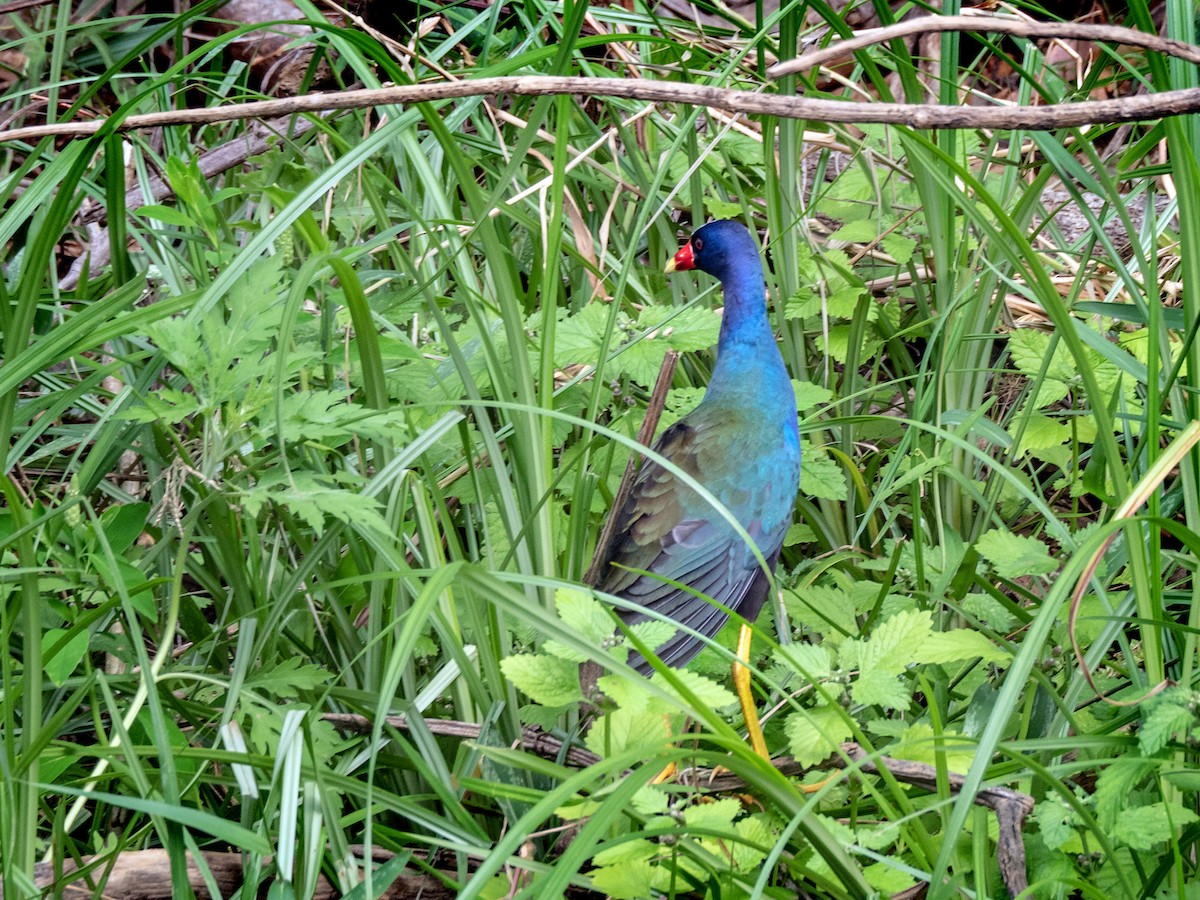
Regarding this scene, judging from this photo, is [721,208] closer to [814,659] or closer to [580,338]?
[580,338]

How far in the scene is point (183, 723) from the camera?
2248 mm

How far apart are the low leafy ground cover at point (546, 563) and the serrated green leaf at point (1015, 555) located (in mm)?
15

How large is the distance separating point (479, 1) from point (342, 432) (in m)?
3.37

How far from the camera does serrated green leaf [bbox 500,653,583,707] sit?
5.48ft

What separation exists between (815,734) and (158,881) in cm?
102

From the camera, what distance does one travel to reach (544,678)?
1.69 meters

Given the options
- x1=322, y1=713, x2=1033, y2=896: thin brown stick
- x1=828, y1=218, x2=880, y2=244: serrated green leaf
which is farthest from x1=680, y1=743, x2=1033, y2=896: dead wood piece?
x1=828, y1=218, x2=880, y2=244: serrated green leaf

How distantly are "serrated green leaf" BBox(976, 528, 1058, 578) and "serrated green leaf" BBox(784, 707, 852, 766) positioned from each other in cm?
45

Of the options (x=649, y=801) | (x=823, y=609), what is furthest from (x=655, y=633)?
(x=823, y=609)

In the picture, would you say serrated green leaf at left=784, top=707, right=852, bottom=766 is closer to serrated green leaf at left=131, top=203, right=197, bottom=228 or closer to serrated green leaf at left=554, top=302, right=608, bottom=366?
serrated green leaf at left=554, top=302, right=608, bottom=366

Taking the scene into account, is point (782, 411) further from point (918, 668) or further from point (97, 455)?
point (97, 455)

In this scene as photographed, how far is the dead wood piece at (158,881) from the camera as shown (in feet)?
5.80

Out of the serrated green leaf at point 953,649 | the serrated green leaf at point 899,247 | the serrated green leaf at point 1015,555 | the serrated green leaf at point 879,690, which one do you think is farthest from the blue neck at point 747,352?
the serrated green leaf at point 879,690

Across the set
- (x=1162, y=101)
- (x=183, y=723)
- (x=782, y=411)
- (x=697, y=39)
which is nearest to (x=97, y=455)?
(x=183, y=723)
